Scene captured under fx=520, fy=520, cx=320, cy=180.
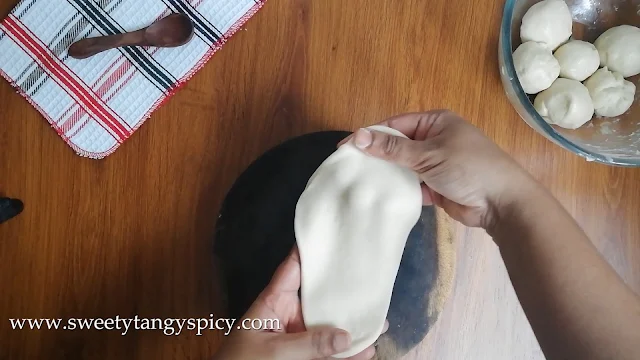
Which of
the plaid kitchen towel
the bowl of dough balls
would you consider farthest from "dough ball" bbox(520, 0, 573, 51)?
the plaid kitchen towel

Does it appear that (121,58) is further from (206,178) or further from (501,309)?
(501,309)

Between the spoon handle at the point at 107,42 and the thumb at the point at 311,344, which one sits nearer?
the thumb at the point at 311,344

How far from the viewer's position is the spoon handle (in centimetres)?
51

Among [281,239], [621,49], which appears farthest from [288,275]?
[621,49]

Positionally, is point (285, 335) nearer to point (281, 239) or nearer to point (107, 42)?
point (281, 239)

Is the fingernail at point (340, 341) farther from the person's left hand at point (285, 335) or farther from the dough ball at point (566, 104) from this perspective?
the dough ball at point (566, 104)

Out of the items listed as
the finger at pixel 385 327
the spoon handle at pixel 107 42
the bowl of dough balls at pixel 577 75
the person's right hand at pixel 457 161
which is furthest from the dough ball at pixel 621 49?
the spoon handle at pixel 107 42

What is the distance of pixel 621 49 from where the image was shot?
1.66ft

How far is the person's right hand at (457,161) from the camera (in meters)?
0.42

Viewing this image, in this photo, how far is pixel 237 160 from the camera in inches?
20.4

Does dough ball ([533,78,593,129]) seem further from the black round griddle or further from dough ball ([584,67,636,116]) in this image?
the black round griddle

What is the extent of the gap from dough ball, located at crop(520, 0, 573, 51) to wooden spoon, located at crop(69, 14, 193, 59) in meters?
0.33

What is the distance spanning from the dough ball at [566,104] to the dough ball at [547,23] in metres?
0.04

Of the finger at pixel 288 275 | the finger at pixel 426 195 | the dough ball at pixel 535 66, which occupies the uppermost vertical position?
the dough ball at pixel 535 66
